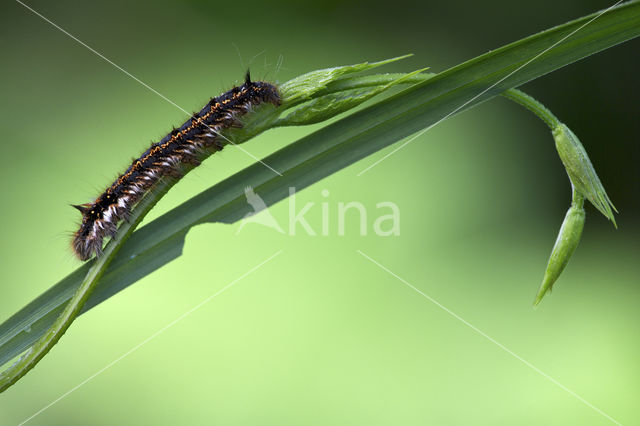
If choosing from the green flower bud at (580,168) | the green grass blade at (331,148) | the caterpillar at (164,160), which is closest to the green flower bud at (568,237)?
the green flower bud at (580,168)

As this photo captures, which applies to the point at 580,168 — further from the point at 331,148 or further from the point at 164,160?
the point at 164,160

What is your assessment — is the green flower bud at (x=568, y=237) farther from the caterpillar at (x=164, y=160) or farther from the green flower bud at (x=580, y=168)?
the caterpillar at (x=164, y=160)

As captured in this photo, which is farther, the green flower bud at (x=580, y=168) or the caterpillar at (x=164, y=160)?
the caterpillar at (x=164, y=160)

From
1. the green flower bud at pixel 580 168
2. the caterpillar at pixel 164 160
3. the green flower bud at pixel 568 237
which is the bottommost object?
the green flower bud at pixel 568 237

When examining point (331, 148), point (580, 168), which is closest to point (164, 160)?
point (331, 148)

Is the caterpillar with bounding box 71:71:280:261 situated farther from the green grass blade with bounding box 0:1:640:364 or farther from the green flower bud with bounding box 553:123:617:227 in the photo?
the green flower bud with bounding box 553:123:617:227

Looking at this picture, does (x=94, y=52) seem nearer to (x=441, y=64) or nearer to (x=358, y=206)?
(x=358, y=206)

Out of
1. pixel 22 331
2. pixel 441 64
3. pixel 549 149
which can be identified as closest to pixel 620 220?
pixel 549 149
